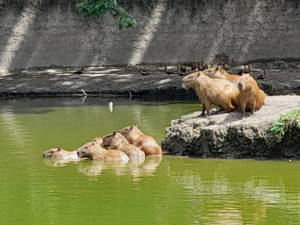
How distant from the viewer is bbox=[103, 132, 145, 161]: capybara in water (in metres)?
13.0

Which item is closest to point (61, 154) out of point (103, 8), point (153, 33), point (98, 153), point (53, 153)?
point (53, 153)

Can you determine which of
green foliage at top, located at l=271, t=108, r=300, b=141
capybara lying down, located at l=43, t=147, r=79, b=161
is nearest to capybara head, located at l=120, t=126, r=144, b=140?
capybara lying down, located at l=43, t=147, r=79, b=161

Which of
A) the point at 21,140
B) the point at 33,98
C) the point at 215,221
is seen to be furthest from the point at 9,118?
the point at 215,221

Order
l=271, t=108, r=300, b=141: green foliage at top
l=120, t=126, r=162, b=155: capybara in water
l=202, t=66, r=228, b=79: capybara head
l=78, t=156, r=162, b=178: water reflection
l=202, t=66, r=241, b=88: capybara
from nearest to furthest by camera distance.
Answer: l=78, t=156, r=162, b=178: water reflection → l=271, t=108, r=300, b=141: green foliage at top → l=120, t=126, r=162, b=155: capybara in water → l=202, t=66, r=241, b=88: capybara → l=202, t=66, r=228, b=79: capybara head

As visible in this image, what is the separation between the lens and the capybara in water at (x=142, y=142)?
13234mm

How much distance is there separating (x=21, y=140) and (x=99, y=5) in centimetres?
1086

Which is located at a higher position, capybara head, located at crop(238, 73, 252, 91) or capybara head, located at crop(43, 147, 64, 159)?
capybara head, located at crop(238, 73, 252, 91)

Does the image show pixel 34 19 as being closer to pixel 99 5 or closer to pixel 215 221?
pixel 99 5

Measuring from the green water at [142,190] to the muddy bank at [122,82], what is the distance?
9.11 metres

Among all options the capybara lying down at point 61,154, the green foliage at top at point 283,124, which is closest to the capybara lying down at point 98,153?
the capybara lying down at point 61,154

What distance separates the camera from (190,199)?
32.8ft

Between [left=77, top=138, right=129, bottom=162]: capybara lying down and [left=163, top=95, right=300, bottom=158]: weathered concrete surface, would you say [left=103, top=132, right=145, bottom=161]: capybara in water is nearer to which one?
[left=77, top=138, right=129, bottom=162]: capybara lying down

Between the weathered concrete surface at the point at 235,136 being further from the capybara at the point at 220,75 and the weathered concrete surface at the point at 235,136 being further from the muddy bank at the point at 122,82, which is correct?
the muddy bank at the point at 122,82

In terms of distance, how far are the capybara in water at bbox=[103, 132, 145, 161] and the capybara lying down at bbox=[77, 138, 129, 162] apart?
109 mm
